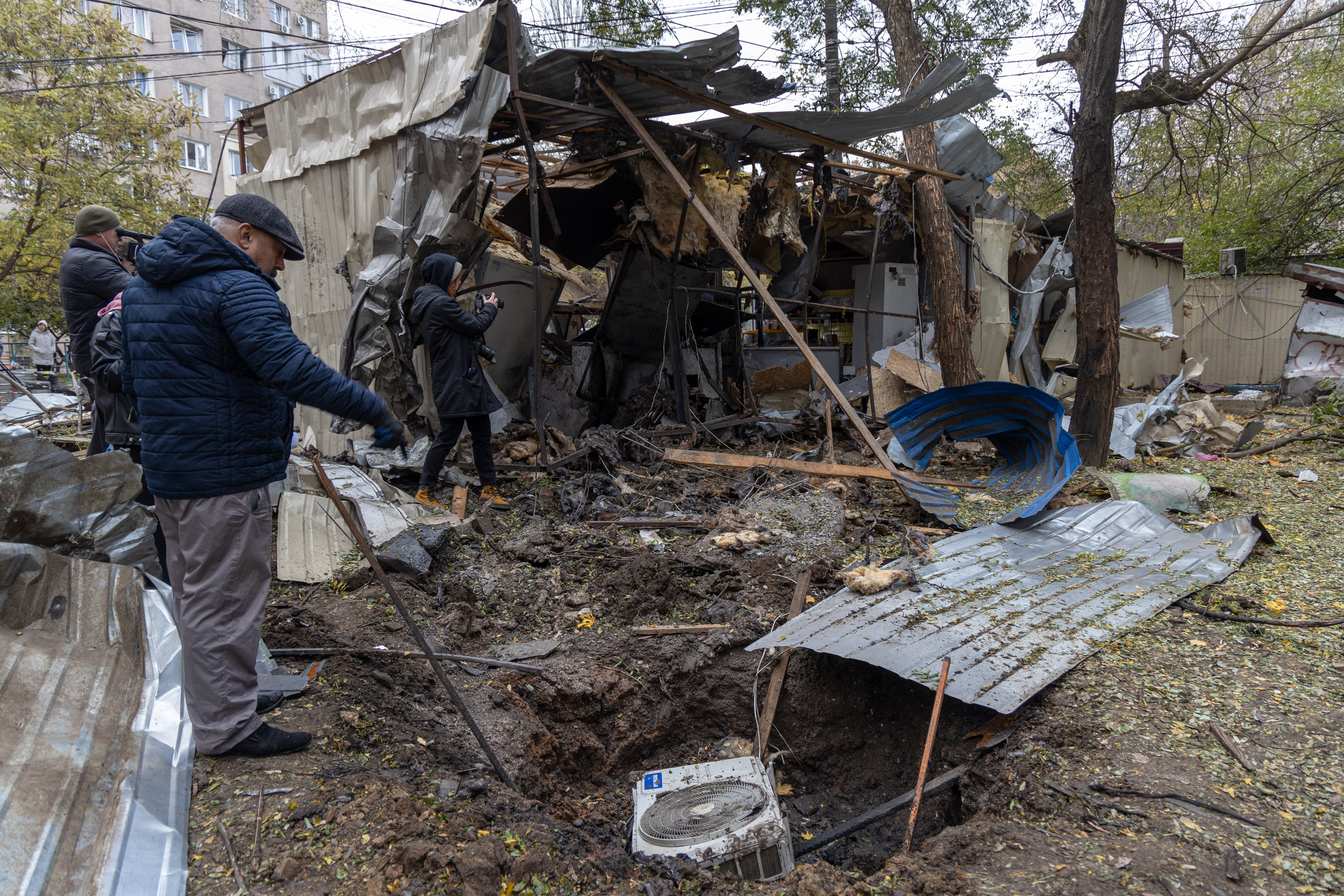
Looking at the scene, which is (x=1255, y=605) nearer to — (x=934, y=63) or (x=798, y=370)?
(x=798, y=370)

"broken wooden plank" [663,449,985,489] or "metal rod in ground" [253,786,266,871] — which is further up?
"broken wooden plank" [663,449,985,489]

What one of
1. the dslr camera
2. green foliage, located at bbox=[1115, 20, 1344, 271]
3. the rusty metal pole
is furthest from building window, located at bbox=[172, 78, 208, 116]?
green foliage, located at bbox=[1115, 20, 1344, 271]

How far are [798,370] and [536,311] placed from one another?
4.46 meters

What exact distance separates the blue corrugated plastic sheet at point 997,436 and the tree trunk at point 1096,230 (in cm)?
115

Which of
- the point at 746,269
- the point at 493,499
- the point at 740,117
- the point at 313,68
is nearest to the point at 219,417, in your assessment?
the point at 493,499

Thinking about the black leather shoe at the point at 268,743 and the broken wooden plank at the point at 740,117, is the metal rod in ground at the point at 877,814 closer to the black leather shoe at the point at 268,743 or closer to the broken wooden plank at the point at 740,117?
the black leather shoe at the point at 268,743

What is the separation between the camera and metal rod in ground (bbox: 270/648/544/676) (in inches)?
120

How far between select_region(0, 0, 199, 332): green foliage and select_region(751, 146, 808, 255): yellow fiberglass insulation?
12.7 metres

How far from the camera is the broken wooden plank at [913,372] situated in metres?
9.20

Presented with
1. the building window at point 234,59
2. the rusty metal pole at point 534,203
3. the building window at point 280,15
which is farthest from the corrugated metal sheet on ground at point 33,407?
the building window at point 280,15

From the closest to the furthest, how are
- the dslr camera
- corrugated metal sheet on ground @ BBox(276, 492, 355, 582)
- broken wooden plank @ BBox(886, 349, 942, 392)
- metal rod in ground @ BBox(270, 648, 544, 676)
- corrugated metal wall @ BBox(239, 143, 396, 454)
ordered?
1. metal rod in ground @ BBox(270, 648, 544, 676)
2. corrugated metal sheet on ground @ BBox(276, 492, 355, 582)
3. the dslr camera
4. corrugated metal wall @ BBox(239, 143, 396, 454)
5. broken wooden plank @ BBox(886, 349, 942, 392)

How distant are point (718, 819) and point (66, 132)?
1815 centimetres

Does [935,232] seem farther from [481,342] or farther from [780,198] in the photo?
[481,342]

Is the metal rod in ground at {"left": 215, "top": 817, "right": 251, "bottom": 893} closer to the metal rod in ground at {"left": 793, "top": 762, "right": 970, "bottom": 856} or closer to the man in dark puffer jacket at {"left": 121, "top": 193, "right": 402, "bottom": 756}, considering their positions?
the man in dark puffer jacket at {"left": 121, "top": 193, "right": 402, "bottom": 756}
